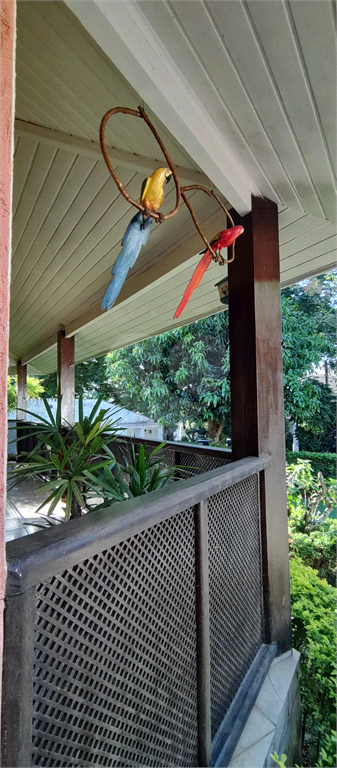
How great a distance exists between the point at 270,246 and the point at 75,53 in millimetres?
1279

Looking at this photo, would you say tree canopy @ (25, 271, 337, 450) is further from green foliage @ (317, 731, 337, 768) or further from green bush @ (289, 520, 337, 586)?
green foliage @ (317, 731, 337, 768)

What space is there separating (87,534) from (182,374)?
Result: 11015 millimetres

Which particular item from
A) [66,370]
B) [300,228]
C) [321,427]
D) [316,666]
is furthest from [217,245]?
[321,427]

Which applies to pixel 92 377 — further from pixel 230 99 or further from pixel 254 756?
pixel 254 756

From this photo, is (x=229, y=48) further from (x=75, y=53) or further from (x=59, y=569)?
(x=59, y=569)

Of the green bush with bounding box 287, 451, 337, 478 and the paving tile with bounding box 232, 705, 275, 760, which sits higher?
the paving tile with bounding box 232, 705, 275, 760

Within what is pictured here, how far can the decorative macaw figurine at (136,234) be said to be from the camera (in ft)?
3.97

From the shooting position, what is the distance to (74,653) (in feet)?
2.55

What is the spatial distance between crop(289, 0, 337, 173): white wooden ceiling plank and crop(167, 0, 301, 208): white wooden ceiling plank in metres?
0.18

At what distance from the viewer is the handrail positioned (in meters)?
0.66

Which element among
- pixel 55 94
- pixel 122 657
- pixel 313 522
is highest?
pixel 55 94

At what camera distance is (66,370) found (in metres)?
5.97

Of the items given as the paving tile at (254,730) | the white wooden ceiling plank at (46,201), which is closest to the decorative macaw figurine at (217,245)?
the white wooden ceiling plank at (46,201)

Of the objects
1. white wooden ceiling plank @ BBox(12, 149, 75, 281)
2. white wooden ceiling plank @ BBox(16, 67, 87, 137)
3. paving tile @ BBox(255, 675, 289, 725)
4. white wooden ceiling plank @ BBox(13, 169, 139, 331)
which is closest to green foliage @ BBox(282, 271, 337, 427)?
white wooden ceiling plank @ BBox(13, 169, 139, 331)
